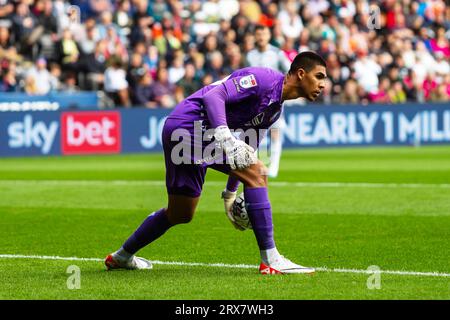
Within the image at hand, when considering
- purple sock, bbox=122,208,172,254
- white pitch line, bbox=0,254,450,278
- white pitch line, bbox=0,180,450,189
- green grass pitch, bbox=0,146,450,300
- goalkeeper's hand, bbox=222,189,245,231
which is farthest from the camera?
white pitch line, bbox=0,180,450,189

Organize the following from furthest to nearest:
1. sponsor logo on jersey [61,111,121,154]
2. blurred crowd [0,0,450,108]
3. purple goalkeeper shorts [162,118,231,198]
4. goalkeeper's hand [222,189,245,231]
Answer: blurred crowd [0,0,450,108]
sponsor logo on jersey [61,111,121,154]
goalkeeper's hand [222,189,245,231]
purple goalkeeper shorts [162,118,231,198]

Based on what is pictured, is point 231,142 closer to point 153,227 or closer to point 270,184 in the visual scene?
point 153,227

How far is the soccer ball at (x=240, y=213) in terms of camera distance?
346 inches

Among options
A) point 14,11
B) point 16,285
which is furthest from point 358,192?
point 14,11

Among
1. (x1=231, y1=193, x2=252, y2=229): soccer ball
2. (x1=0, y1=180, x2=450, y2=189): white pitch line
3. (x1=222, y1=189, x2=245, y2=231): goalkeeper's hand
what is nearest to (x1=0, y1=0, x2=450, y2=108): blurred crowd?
(x1=0, y1=180, x2=450, y2=189): white pitch line

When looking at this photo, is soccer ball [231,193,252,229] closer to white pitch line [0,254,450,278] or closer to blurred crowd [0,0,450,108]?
white pitch line [0,254,450,278]

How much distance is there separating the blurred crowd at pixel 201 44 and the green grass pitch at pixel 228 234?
5.47 meters

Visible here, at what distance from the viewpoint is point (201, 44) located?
28797mm

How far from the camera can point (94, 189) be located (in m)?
16.7

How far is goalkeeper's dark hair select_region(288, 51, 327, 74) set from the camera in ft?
28.0

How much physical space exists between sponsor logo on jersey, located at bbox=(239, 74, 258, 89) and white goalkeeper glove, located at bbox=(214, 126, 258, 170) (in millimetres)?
416

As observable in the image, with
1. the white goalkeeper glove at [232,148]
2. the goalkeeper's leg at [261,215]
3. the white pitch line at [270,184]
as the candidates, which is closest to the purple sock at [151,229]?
the goalkeeper's leg at [261,215]

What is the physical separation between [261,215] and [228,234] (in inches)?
123

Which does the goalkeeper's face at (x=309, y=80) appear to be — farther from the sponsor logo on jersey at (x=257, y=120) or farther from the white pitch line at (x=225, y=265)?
the white pitch line at (x=225, y=265)
